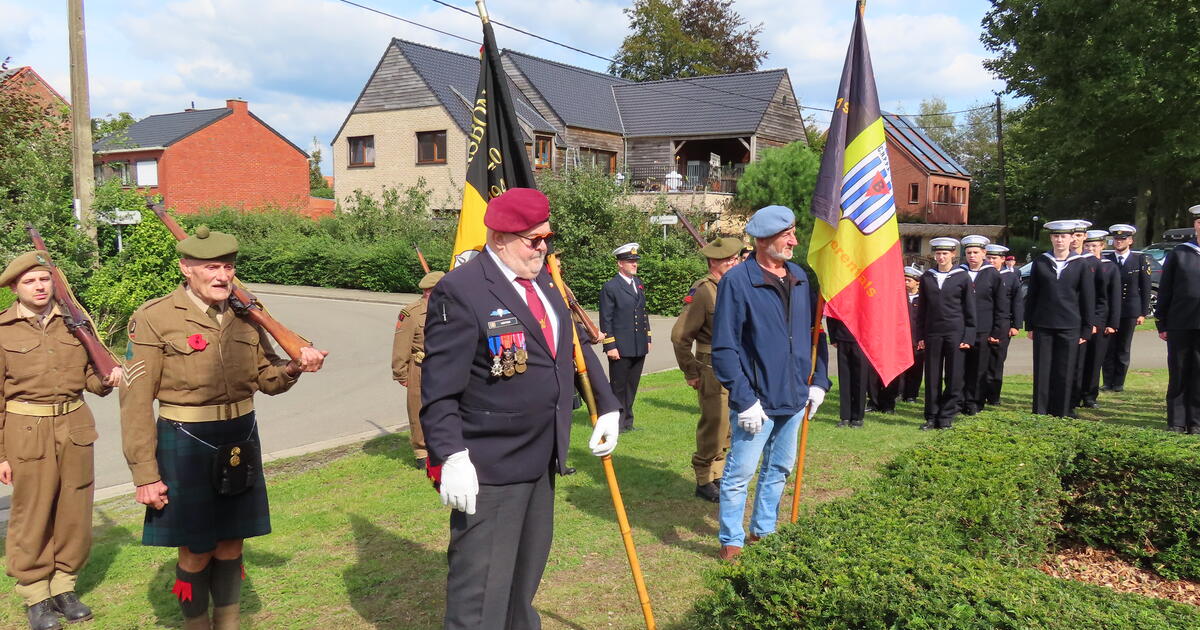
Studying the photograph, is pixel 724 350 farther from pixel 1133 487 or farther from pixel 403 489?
pixel 403 489

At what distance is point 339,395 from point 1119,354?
11.6 m

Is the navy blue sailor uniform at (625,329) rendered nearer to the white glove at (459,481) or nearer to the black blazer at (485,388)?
the black blazer at (485,388)

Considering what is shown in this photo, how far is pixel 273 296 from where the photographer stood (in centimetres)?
3142

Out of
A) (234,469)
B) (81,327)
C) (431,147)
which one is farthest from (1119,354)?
(431,147)

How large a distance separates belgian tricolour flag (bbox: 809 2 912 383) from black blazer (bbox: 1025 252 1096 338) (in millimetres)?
4577

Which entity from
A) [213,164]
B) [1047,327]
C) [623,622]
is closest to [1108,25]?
[1047,327]

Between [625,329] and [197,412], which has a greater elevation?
[197,412]

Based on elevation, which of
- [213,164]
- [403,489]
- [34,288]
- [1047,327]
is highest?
[213,164]

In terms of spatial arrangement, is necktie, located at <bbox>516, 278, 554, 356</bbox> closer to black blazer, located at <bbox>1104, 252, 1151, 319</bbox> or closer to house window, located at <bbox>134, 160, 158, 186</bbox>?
black blazer, located at <bbox>1104, 252, 1151, 319</bbox>

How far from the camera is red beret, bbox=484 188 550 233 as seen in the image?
3576 millimetres

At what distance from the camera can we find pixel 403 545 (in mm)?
6133

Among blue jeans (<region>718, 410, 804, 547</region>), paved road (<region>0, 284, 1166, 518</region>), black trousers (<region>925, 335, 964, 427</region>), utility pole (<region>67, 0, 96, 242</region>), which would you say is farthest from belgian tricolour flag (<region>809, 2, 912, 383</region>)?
utility pole (<region>67, 0, 96, 242</region>)

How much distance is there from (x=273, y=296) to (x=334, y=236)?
609 centimetres

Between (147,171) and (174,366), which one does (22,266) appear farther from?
(147,171)
